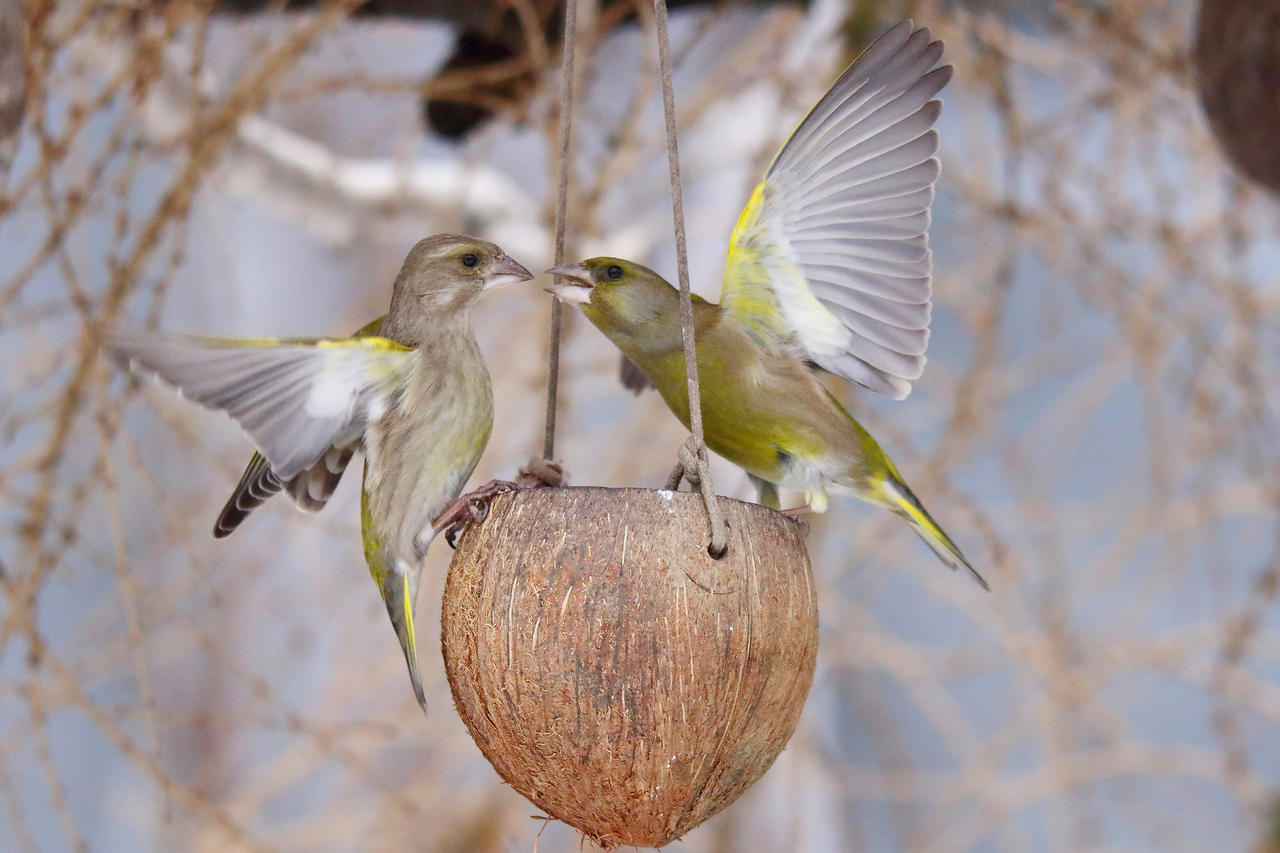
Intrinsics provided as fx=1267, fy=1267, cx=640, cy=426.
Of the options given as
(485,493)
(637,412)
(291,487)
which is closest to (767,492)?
(485,493)

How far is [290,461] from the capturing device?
1150 millimetres

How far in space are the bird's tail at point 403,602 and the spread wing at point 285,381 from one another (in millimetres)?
161

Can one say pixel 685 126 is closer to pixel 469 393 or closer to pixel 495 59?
pixel 495 59

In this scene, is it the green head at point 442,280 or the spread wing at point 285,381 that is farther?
the green head at point 442,280

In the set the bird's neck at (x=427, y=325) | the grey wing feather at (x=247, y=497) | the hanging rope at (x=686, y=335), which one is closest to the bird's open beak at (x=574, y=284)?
the bird's neck at (x=427, y=325)

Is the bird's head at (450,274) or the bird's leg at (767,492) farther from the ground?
the bird's head at (450,274)

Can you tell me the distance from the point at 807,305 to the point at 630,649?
1.61 ft

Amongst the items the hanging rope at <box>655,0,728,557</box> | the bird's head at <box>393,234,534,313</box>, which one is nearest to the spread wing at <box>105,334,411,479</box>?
the bird's head at <box>393,234,534,313</box>

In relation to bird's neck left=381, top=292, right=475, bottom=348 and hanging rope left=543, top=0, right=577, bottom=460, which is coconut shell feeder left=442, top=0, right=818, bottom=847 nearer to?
hanging rope left=543, top=0, right=577, bottom=460

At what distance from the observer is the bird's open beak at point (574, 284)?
50.1 inches

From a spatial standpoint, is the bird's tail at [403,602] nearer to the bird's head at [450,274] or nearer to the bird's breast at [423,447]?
the bird's breast at [423,447]

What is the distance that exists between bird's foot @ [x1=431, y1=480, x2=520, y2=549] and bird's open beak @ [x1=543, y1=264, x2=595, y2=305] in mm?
208

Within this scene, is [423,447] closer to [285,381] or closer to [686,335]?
[285,381]

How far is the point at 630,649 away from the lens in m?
1.00
